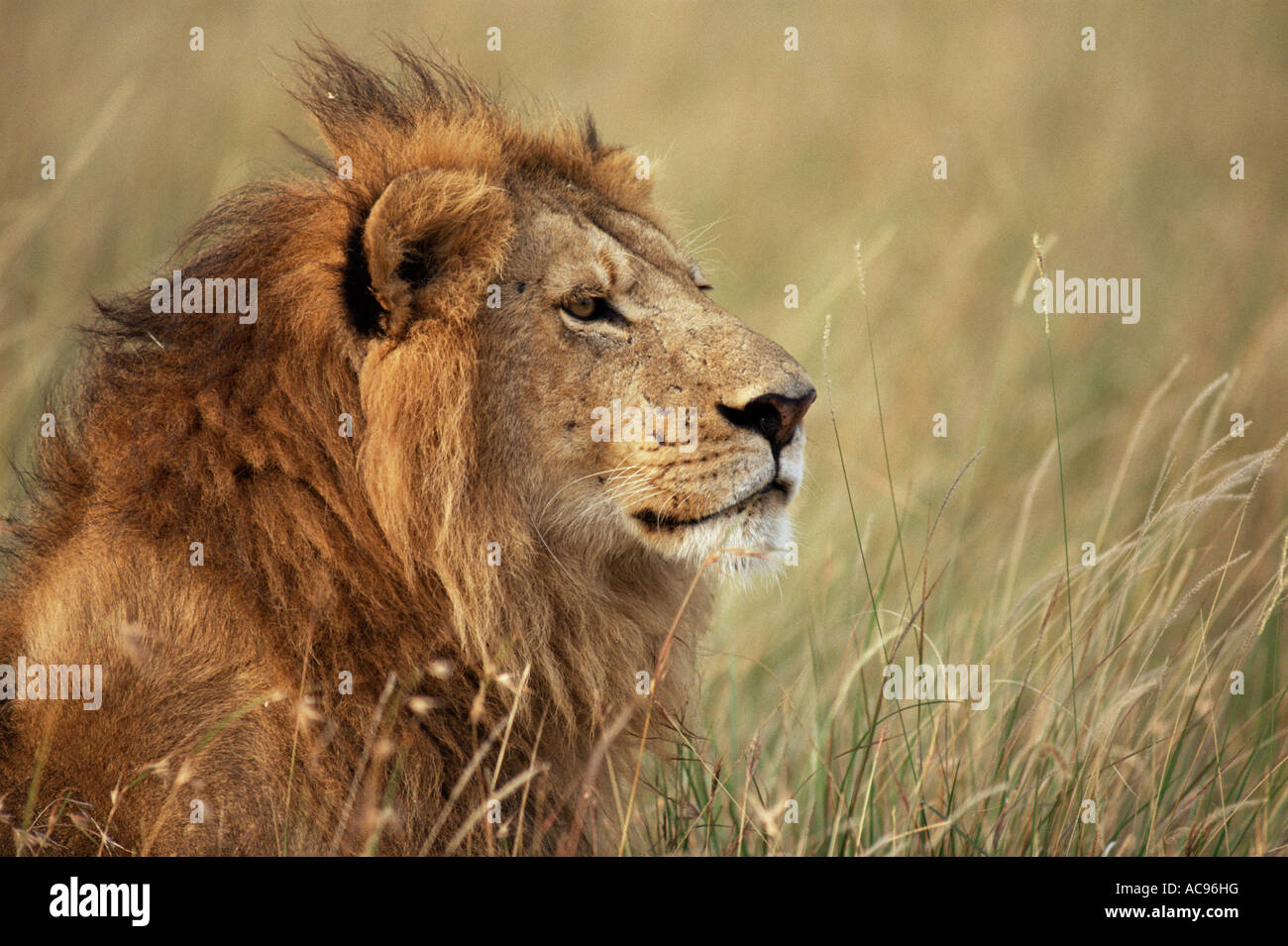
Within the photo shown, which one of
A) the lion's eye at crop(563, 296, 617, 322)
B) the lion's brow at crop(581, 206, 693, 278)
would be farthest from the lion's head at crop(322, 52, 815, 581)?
the lion's brow at crop(581, 206, 693, 278)

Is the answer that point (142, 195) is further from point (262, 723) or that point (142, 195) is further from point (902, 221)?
point (262, 723)

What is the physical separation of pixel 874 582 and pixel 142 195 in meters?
6.43

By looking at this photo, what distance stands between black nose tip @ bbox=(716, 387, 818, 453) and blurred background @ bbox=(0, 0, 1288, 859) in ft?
8.35

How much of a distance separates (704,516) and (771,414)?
0.35 meters

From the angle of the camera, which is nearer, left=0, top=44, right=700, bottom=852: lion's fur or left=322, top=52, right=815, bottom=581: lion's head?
left=0, top=44, right=700, bottom=852: lion's fur

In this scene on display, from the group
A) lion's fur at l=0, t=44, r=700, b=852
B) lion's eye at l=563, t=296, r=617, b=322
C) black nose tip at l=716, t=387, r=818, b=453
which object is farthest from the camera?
lion's eye at l=563, t=296, r=617, b=322

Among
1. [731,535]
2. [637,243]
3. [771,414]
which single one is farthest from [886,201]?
[731,535]

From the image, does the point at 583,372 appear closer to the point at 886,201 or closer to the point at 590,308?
the point at 590,308

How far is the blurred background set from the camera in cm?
754

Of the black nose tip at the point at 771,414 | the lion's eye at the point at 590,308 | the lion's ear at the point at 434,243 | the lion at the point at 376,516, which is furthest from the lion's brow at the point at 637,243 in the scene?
the black nose tip at the point at 771,414

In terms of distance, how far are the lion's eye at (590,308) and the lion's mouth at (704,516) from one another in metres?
0.61

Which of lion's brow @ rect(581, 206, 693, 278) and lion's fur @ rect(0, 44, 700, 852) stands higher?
lion's brow @ rect(581, 206, 693, 278)

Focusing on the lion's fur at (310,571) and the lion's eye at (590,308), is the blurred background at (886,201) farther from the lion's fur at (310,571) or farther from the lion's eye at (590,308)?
the lion's eye at (590,308)

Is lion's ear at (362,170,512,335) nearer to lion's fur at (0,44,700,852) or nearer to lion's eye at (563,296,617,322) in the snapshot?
lion's fur at (0,44,700,852)
